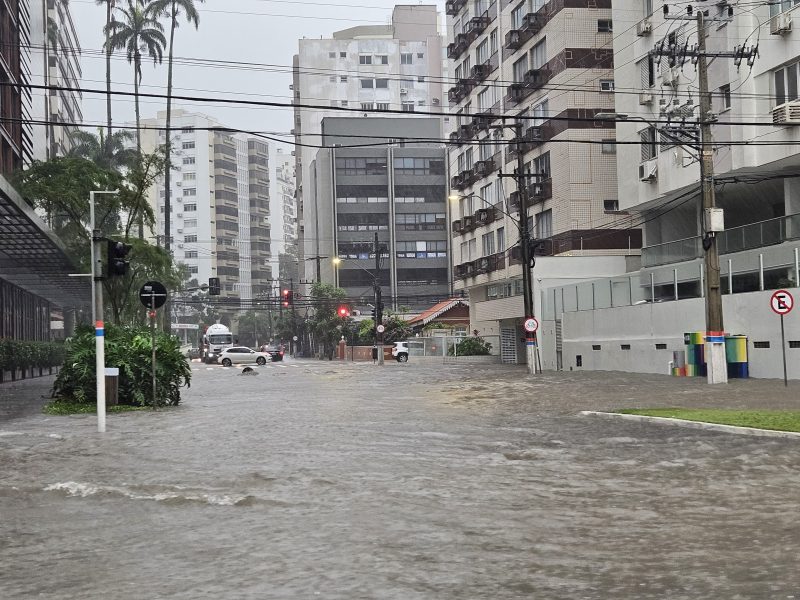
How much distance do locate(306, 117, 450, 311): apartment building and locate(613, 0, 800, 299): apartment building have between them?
6851 centimetres

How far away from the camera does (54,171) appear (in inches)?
1618

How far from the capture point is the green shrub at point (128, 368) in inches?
1032

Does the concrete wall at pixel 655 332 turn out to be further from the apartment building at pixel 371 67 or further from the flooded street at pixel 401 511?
the apartment building at pixel 371 67

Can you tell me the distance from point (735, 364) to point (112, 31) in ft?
189

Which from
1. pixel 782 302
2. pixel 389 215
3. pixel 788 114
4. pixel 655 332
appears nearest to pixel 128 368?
pixel 782 302

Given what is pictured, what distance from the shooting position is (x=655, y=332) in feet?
136

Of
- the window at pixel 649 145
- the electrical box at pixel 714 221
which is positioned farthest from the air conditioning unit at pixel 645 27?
the electrical box at pixel 714 221

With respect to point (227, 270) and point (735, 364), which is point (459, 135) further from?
point (227, 270)

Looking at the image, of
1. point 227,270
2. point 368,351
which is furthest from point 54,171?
point 227,270

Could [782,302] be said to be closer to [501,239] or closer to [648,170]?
[648,170]

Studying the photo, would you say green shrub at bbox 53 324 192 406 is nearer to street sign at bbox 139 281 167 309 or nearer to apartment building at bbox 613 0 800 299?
street sign at bbox 139 281 167 309

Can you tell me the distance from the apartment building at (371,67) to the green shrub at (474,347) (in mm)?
71459

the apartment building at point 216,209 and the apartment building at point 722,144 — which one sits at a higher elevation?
the apartment building at point 216,209

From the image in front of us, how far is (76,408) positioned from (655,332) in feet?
77.9
